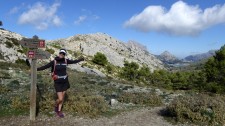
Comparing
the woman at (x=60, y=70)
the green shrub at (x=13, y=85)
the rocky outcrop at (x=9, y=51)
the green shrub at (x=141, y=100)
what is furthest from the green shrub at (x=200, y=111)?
the rocky outcrop at (x=9, y=51)

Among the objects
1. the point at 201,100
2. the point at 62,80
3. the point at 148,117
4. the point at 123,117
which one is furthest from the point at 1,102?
the point at 201,100

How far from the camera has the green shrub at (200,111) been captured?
50.2ft

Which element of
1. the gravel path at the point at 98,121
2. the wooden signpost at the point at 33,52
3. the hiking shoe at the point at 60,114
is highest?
the wooden signpost at the point at 33,52

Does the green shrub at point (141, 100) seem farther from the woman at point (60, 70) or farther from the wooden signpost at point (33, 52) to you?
the wooden signpost at point (33, 52)

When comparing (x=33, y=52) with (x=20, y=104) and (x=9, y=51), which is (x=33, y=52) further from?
(x=9, y=51)

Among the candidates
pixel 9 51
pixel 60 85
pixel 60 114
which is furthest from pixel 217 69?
pixel 60 85

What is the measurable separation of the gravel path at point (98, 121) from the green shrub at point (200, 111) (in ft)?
3.20

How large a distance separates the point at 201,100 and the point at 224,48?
46796 millimetres

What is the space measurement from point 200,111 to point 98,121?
510 cm

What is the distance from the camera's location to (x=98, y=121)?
14922mm

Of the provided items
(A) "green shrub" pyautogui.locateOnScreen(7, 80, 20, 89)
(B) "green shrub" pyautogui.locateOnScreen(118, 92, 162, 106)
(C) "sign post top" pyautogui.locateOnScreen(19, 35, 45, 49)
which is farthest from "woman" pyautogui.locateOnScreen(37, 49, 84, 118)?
(A) "green shrub" pyautogui.locateOnScreen(7, 80, 20, 89)

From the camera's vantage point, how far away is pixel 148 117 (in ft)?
53.4

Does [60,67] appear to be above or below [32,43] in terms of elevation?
below

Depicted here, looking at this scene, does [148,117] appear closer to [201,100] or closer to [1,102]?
[201,100]
